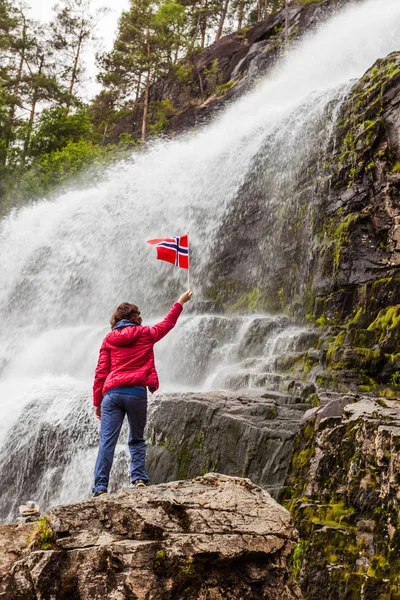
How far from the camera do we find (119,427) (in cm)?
541

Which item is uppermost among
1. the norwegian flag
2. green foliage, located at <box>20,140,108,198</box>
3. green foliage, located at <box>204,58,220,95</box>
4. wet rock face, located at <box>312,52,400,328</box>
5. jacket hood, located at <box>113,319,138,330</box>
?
green foliage, located at <box>204,58,220,95</box>

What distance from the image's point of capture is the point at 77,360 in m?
15.5

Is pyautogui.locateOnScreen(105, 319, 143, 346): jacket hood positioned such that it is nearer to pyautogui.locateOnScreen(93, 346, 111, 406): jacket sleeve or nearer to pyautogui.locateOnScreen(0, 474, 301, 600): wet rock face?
pyautogui.locateOnScreen(93, 346, 111, 406): jacket sleeve

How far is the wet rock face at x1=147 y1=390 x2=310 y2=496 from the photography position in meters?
8.11

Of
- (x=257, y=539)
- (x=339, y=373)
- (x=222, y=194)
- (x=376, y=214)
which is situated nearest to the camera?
(x=257, y=539)

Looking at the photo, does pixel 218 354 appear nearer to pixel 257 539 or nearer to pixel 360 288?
pixel 360 288

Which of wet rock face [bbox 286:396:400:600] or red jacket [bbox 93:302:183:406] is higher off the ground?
red jacket [bbox 93:302:183:406]

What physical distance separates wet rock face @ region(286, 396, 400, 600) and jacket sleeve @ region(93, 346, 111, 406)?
7.66 ft

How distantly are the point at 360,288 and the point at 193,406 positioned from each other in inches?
173

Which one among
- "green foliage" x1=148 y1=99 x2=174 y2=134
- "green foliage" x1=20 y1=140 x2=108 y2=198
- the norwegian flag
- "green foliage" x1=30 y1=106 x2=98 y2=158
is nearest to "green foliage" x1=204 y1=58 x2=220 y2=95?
"green foliage" x1=148 y1=99 x2=174 y2=134

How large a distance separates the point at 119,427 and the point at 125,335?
80 centimetres

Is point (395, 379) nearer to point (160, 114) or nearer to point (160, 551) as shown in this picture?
point (160, 551)

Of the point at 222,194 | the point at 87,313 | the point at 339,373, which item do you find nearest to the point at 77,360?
the point at 87,313

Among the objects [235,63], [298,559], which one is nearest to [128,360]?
[298,559]
